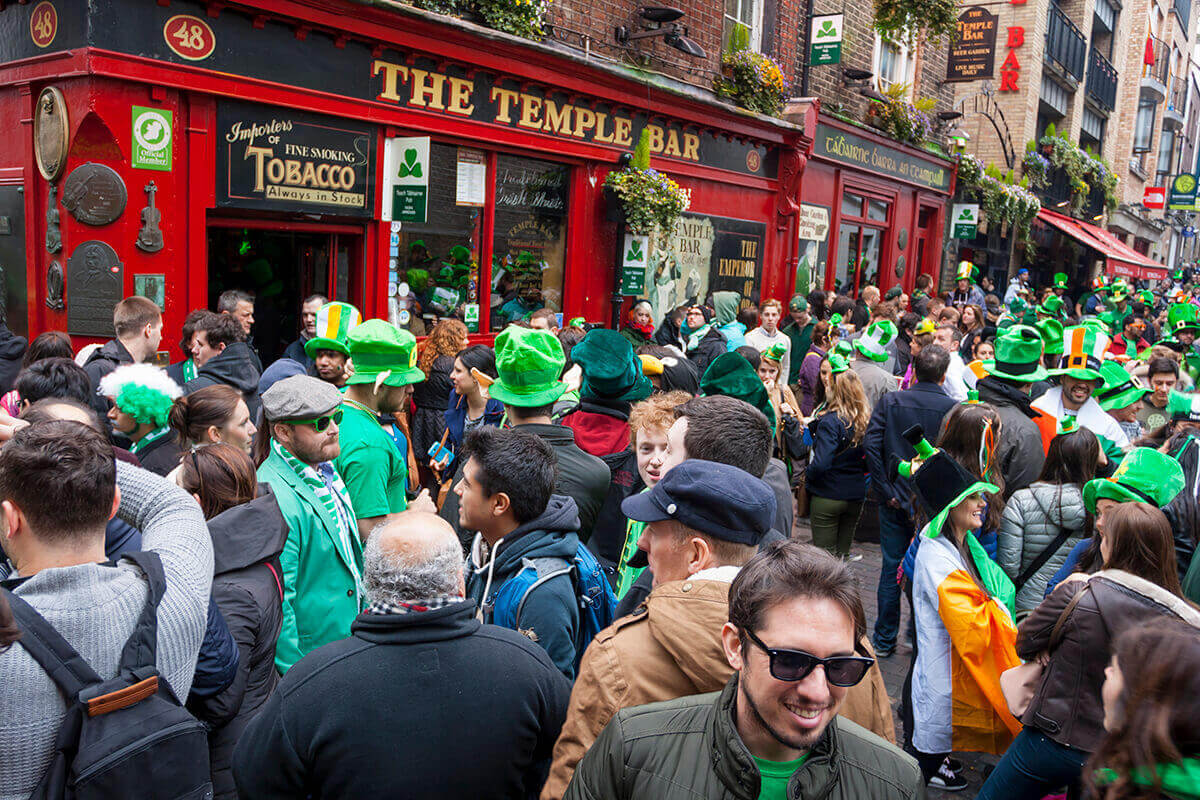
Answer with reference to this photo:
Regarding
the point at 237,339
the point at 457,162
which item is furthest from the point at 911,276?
the point at 237,339

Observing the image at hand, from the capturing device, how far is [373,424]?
4426mm

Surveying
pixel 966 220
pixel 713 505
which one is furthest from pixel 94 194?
pixel 966 220

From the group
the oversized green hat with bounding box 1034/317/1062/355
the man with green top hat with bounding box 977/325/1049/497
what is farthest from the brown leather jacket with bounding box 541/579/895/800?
the oversized green hat with bounding box 1034/317/1062/355

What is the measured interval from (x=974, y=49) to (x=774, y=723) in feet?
71.7

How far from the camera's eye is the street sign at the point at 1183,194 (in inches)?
1668

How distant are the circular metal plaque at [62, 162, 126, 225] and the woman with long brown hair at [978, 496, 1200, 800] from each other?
23.2 ft

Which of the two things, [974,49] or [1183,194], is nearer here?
[974,49]

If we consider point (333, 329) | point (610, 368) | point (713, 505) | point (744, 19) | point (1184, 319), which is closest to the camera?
point (713, 505)

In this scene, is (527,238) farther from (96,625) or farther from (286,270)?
(96,625)

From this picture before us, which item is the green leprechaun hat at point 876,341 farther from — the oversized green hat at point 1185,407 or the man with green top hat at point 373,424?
the man with green top hat at point 373,424

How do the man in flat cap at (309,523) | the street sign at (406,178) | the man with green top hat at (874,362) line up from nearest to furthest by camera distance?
the man in flat cap at (309,523) → the man with green top hat at (874,362) → the street sign at (406,178)

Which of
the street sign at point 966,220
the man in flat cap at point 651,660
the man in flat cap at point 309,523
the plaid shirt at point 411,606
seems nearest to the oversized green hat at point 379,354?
the man in flat cap at point 309,523

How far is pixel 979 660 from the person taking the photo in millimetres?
3977

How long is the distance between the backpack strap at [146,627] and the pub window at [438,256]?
761 centimetres
